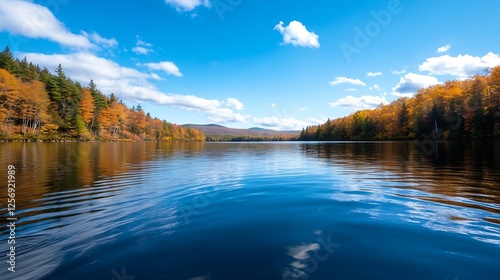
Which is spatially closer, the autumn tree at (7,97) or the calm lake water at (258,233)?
the calm lake water at (258,233)

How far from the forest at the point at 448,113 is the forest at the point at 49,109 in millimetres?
122374

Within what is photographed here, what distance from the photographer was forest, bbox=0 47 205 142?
6775 cm

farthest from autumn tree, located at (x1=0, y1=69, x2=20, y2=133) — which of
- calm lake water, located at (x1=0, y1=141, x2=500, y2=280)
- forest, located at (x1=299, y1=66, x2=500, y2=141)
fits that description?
forest, located at (x1=299, y1=66, x2=500, y2=141)

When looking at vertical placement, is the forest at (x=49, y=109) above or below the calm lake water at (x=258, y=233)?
above

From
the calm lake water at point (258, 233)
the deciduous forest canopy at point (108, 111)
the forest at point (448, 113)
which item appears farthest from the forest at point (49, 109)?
the forest at point (448, 113)

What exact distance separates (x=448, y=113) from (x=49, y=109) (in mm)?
132504

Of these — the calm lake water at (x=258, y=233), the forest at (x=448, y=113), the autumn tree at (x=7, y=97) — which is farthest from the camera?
the forest at (x=448, y=113)

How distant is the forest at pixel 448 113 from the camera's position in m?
65.8

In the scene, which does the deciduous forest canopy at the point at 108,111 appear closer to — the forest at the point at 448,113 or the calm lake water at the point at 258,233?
the forest at the point at 448,113

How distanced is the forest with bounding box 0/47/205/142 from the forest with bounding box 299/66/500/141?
122m

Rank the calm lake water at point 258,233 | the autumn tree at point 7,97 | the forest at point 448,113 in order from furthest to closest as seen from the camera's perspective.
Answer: the forest at point 448,113, the autumn tree at point 7,97, the calm lake water at point 258,233

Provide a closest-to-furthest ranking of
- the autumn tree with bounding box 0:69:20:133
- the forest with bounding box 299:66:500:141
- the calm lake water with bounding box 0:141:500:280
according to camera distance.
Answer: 1. the calm lake water with bounding box 0:141:500:280
2. the autumn tree with bounding box 0:69:20:133
3. the forest with bounding box 299:66:500:141

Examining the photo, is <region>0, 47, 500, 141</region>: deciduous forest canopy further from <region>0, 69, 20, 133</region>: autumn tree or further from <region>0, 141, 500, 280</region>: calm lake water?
<region>0, 141, 500, 280</region>: calm lake water

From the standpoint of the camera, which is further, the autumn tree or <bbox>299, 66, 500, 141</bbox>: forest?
<bbox>299, 66, 500, 141</bbox>: forest
